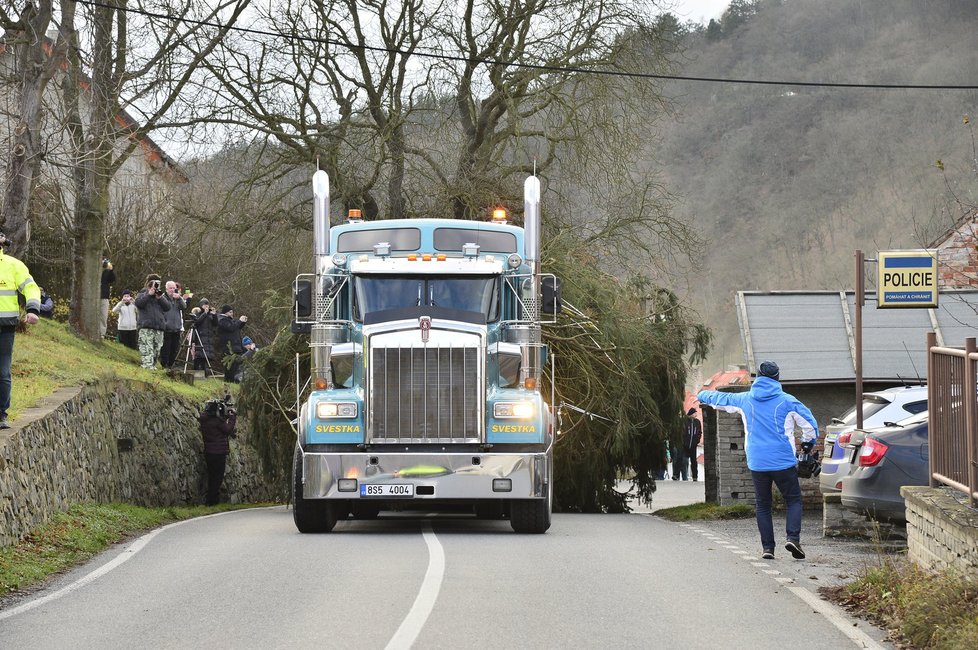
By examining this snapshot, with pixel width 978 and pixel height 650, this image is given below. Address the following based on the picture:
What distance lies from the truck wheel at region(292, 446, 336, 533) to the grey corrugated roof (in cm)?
916

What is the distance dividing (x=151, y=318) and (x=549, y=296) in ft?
45.0

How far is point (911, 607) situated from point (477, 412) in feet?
24.1

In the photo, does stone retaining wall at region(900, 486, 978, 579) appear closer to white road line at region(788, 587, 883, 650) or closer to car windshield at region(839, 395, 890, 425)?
white road line at region(788, 587, 883, 650)

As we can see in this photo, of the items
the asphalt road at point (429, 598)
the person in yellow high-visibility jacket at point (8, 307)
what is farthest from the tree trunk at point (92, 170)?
the asphalt road at point (429, 598)

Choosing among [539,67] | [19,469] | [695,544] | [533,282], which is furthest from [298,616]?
[539,67]

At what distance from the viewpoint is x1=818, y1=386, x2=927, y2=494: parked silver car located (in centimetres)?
1480

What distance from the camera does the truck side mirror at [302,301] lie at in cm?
1567

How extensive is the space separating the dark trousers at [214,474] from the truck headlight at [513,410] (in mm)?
11443

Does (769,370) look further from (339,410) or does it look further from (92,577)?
(92,577)

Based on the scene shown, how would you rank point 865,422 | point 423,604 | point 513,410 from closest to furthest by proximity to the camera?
point 423,604
point 513,410
point 865,422

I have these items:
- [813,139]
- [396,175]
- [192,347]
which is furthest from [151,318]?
[813,139]

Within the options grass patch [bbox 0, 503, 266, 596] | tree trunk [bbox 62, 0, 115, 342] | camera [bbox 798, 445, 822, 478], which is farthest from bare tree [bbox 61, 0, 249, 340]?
camera [bbox 798, 445, 822, 478]

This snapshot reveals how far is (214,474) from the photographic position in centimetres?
2523

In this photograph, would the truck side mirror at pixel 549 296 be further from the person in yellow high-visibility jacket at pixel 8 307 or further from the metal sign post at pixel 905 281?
the person in yellow high-visibility jacket at pixel 8 307
